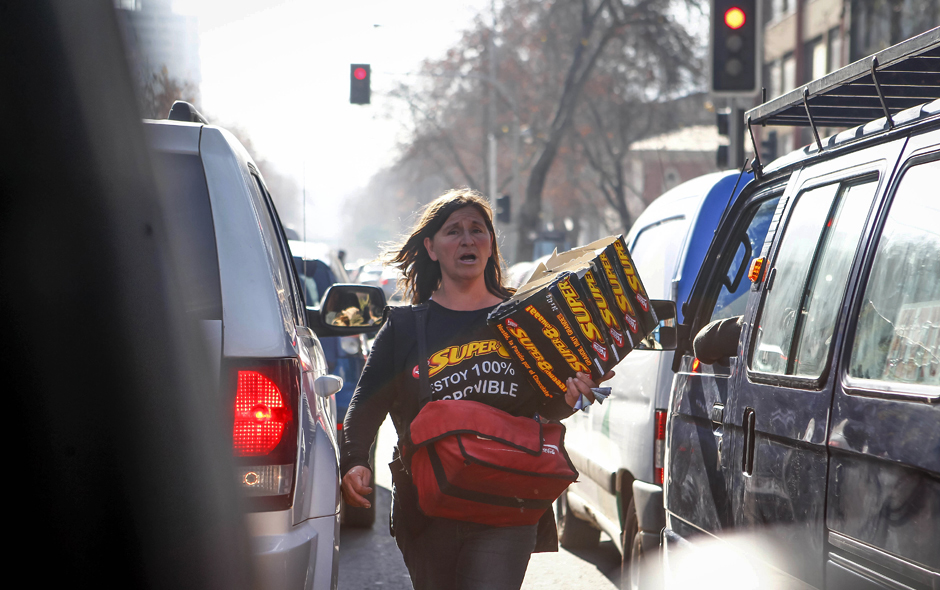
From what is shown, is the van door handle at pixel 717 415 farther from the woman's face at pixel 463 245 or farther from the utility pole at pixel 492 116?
the utility pole at pixel 492 116

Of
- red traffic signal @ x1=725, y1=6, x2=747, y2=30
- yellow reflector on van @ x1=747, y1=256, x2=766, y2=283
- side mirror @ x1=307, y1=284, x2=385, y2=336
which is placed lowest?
side mirror @ x1=307, y1=284, x2=385, y2=336

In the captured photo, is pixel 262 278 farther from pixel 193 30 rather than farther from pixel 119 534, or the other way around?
pixel 193 30

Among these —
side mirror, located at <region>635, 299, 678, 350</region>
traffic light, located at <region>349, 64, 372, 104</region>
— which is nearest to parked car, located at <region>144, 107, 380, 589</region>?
side mirror, located at <region>635, 299, 678, 350</region>

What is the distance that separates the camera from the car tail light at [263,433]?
2.72m

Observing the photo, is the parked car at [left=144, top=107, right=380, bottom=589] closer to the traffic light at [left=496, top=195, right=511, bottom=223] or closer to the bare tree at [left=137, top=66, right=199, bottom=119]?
the bare tree at [left=137, top=66, right=199, bottom=119]

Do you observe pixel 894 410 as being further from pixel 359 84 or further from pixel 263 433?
pixel 359 84

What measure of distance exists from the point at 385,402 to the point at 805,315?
4.21 feet

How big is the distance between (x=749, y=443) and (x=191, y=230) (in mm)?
1693

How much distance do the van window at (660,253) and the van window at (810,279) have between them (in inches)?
74.4

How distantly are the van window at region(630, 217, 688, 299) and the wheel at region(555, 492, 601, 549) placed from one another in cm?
171

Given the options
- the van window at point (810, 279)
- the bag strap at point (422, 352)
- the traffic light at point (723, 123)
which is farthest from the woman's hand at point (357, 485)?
Result: the traffic light at point (723, 123)

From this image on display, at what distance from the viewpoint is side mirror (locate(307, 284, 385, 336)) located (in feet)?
13.8

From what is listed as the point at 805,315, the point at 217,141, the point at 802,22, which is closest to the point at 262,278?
the point at 217,141

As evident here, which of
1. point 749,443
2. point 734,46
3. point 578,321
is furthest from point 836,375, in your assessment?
point 734,46
